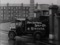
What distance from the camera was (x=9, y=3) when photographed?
4.82 metres

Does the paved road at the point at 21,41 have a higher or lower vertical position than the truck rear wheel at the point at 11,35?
lower

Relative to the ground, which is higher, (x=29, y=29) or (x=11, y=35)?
(x=29, y=29)

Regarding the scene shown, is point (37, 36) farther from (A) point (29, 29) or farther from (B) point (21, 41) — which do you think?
(B) point (21, 41)

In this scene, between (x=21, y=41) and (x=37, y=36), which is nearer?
(x=21, y=41)

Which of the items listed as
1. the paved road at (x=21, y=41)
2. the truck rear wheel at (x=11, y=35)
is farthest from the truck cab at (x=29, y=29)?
the paved road at (x=21, y=41)

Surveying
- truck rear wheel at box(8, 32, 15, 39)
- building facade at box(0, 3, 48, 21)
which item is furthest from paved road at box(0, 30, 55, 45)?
building facade at box(0, 3, 48, 21)

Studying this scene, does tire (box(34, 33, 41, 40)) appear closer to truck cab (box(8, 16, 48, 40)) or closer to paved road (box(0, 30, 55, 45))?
truck cab (box(8, 16, 48, 40))

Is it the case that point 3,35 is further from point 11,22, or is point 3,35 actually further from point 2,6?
point 2,6

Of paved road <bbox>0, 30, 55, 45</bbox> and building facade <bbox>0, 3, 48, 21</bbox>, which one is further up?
building facade <bbox>0, 3, 48, 21</bbox>

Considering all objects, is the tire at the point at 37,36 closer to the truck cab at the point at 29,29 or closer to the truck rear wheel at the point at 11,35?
the truck cab at the point at 29,29

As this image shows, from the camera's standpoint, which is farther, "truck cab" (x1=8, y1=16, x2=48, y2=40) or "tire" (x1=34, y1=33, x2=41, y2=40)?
"tire" (x1=34, y1=33, x2=41, y2=40)

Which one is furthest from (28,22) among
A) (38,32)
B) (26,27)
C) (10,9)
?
(10,9)

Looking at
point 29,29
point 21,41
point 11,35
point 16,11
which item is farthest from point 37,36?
point 16,11

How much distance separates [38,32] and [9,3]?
1582 mm
